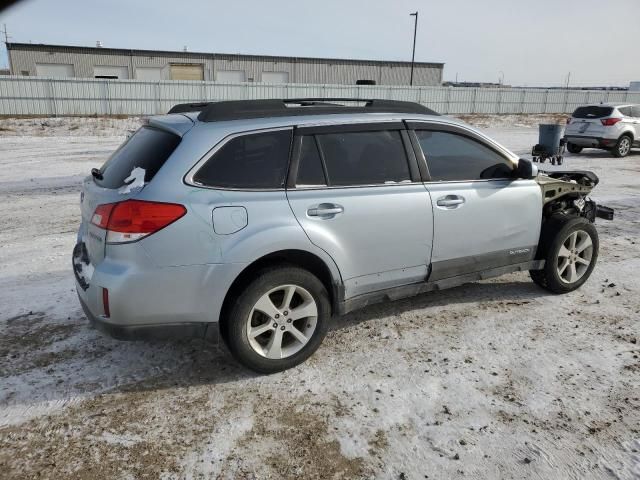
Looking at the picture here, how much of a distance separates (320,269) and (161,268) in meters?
1.09

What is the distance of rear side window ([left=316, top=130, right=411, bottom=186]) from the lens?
3531 mm

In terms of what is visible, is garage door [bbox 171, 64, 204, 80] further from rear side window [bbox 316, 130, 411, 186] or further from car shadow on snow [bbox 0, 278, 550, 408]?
rear side window [bbox 316, 130, 411, 186]

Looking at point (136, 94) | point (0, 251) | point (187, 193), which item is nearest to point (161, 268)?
point (187, 193)

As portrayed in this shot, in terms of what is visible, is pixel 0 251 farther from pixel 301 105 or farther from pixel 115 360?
pixel 301 105

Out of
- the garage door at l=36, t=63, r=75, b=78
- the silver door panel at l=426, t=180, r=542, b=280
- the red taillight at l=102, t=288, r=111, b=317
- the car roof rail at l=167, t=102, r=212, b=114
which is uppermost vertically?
the garage door at l=36, t=63, r=75, b=78

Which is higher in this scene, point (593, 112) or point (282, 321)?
point (593, 112)

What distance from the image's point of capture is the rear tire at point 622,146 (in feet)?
48.8

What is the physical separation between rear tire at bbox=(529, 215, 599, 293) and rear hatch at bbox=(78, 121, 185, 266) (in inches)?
131

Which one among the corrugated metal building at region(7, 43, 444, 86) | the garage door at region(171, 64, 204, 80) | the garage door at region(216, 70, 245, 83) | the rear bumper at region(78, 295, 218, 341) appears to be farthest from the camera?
the garage door at region(216, 70, 245, 83)

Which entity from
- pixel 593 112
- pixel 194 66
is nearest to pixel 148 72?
pixel 194 66

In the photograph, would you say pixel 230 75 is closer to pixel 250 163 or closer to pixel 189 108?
pixel 189 108

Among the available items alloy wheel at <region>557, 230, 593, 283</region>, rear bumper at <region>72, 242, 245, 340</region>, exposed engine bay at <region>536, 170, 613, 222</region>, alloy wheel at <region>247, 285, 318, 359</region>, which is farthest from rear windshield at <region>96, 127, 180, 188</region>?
alloy wheel at <region>557, 230, 593, 283</region>

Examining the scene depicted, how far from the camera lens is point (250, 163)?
3254 mm

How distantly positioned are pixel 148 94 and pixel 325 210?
26.8 m
